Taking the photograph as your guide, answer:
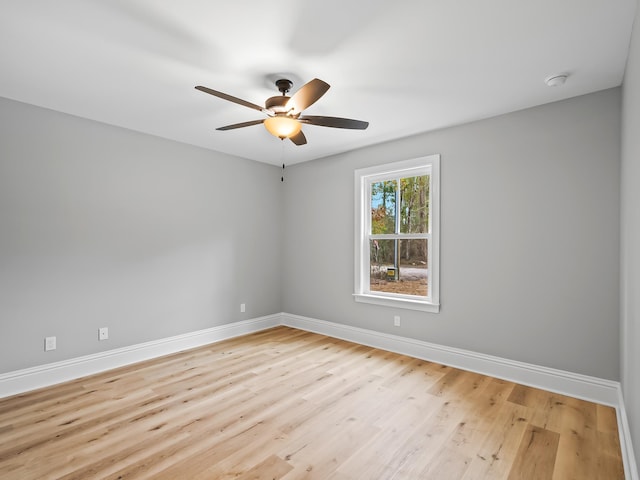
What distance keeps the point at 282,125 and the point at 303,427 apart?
219 cm

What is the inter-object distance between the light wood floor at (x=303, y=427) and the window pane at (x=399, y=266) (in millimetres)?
962

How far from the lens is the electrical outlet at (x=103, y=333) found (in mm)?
3340

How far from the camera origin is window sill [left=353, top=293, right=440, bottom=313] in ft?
11.9

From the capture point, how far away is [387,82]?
256cm

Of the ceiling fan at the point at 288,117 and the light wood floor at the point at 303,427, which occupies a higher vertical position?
the ceiling fan at the point at 288,117

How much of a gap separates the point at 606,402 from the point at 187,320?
4.16m

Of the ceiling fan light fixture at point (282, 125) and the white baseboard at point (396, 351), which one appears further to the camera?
the white baseboard at point (396, 351)

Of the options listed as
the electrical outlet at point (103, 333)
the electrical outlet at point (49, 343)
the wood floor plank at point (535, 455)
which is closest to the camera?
the wood floor plank at point (535, 455)

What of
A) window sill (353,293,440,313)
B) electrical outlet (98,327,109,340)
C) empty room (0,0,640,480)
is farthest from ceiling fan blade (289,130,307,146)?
electrical outlet (98,327,109,340)

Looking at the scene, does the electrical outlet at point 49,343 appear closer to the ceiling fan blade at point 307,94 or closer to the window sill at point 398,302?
the ceiling fan blade at point 307,94

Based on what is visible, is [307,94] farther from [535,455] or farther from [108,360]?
[108,360]

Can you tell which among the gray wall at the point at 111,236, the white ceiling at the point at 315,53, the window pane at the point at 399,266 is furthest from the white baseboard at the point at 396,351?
the white ceiling at the point at 315,53

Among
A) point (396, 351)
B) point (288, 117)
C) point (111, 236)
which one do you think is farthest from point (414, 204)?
point (111, 236)

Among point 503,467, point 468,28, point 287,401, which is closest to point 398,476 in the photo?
point 503,467
